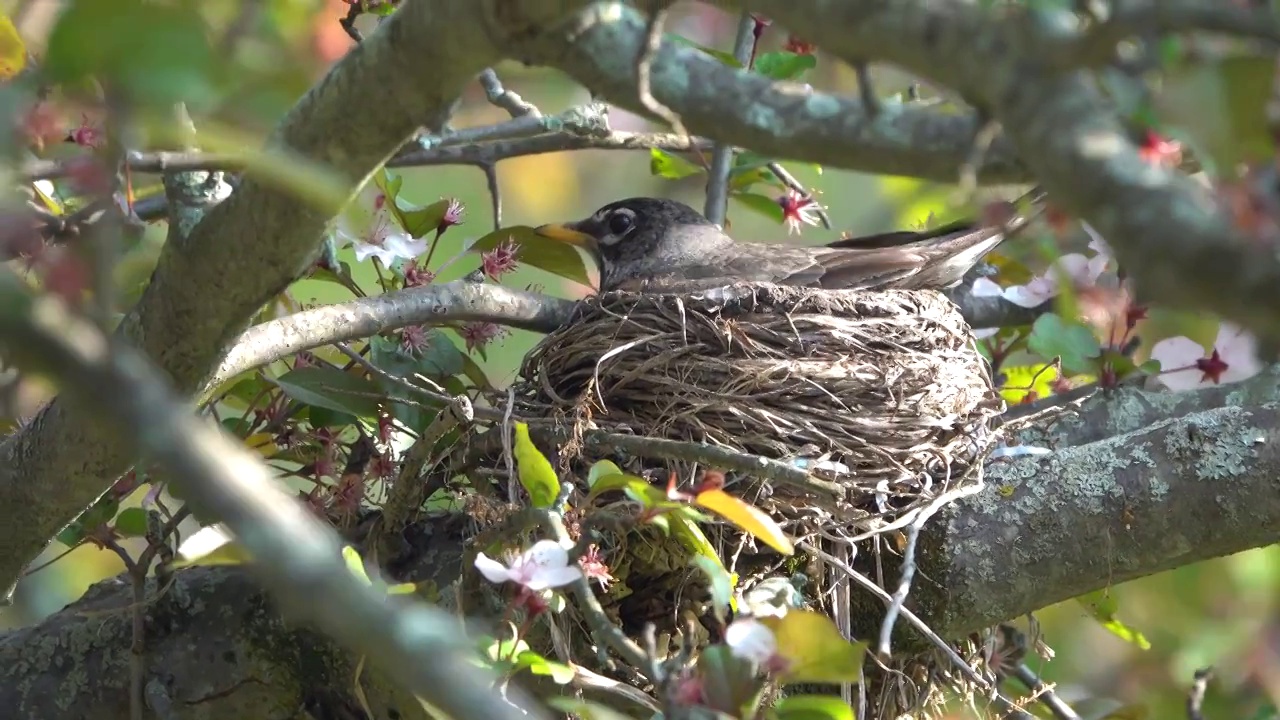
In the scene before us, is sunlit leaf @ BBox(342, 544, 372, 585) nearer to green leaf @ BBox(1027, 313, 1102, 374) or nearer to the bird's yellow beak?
green leaf @ BBox(1027, 313, 1102, 374)

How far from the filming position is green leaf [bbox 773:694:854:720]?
1.58m

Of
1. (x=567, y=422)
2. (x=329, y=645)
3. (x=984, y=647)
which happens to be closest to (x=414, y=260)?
(x=567, y=422)

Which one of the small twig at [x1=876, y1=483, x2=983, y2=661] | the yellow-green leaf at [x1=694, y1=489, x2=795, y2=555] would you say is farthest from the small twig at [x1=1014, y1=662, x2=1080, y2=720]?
the yellow-green leaf at [x1=694, y1=489, x2=795, y2=555]

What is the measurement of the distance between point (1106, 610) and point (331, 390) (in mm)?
1625

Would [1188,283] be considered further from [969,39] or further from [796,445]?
[796,445]

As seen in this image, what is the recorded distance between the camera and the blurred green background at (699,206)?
1369mm

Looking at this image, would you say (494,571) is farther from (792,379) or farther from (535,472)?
(792,379)

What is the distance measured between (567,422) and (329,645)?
60 cm

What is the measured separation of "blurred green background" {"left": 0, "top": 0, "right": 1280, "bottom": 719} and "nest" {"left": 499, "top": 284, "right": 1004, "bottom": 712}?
1.23ft

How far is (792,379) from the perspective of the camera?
8.89 feet

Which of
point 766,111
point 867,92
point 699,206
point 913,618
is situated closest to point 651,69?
point 766,111

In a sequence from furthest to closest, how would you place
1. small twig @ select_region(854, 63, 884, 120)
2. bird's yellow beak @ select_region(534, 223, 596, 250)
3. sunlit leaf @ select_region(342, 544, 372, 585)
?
bird's yellow beak @ select_region(534, 223, 596, 250) → sunlit leaf @ select_region(342, 544, 372, 585) → small twig @ select_region(854, 63, 884, 120)

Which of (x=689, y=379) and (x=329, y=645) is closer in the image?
(x=329, y=645)

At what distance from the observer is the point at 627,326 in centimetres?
295
